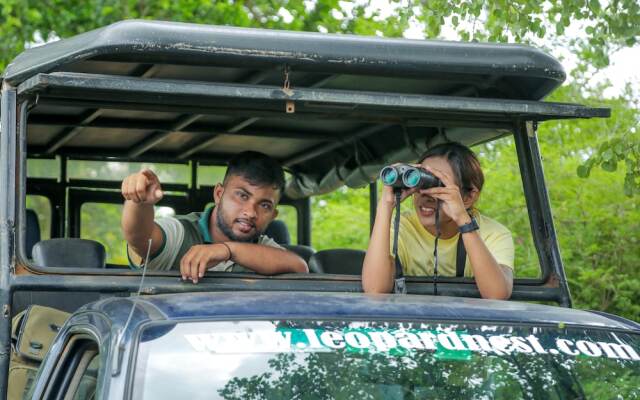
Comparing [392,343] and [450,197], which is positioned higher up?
[450,197]

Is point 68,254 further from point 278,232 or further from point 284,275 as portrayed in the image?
point 278,232

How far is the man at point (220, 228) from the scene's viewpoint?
4531 mm

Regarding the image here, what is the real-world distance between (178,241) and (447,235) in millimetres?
1143

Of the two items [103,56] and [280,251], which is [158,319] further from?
[280,251]

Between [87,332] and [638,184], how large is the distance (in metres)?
4.56

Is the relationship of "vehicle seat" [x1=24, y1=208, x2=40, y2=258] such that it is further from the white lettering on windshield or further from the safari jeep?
the white lettering on windshield

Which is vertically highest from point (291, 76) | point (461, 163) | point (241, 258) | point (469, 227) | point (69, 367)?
point (291, 76)

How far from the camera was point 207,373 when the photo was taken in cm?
300

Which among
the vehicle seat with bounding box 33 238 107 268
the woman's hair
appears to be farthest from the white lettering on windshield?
the vehicle seat with bounding box 33 238 107 268

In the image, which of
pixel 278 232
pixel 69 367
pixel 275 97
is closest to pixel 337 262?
pixel 275 97

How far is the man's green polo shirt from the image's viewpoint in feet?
16.6

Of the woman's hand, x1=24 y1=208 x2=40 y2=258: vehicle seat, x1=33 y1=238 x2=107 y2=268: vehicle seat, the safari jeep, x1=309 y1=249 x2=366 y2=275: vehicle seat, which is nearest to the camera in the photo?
the safari jeep

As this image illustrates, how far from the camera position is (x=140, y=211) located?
471 centimetres

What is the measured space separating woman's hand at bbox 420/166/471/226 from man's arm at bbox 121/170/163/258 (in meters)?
1.02
